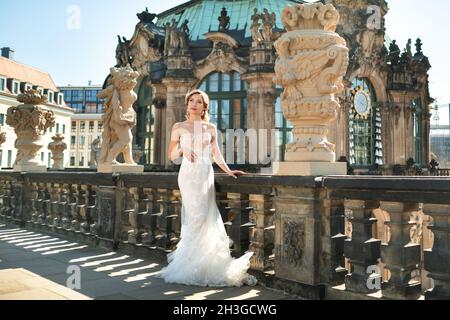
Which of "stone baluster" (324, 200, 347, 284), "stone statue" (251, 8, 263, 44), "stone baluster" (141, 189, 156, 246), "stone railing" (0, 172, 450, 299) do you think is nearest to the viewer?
"stone railing" (0, 172, 450, 299)

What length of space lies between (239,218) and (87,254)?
2.60 meters

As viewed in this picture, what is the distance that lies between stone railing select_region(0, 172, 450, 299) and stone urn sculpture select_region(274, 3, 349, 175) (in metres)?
0.33

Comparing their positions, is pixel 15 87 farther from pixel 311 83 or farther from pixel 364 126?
pixel 311 83

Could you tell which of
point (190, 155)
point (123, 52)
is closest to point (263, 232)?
point (190, 155)

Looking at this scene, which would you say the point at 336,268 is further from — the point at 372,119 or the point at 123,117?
the point at 372,119

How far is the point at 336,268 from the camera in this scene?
13.9 ft

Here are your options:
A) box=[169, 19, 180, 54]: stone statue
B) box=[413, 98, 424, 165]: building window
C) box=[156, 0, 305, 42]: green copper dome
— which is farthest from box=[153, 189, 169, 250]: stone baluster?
box=[413, 98, 424, 165]: building window

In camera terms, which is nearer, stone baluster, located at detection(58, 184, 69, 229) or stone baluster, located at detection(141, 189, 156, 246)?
stone baluster, located at detection(141, 189, 156, 246)

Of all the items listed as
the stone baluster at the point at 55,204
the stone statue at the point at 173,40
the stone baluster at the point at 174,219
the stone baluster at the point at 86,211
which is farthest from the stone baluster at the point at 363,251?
the stone statue at the point at 173,40

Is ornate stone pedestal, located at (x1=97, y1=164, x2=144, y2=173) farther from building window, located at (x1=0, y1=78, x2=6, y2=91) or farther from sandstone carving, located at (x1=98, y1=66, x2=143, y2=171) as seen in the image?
building window, located at (x1=0, y1=78, x2=6, y2=91)

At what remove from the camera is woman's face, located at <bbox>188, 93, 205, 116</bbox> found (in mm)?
5074

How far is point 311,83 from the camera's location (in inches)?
182
